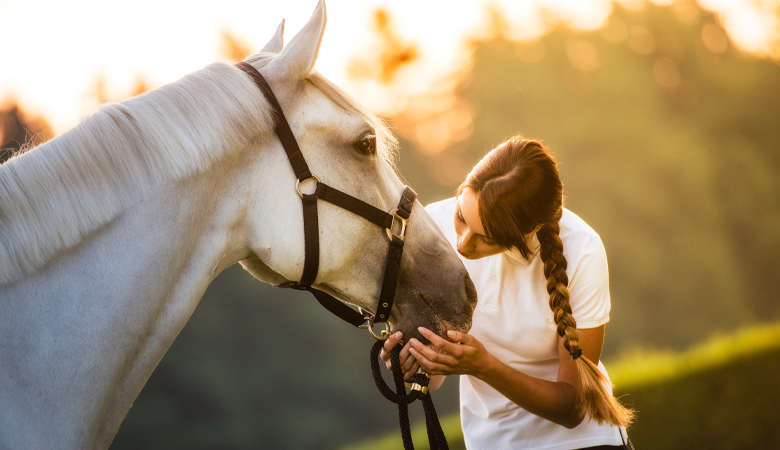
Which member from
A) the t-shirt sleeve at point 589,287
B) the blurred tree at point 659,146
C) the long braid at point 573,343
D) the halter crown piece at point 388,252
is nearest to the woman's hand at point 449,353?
the halter crown piece at point 388,252

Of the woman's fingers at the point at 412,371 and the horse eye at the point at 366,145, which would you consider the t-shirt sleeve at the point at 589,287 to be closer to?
the woman's fingers at the point at 412,371

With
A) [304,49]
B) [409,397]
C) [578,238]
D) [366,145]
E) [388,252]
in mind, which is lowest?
[409,397]

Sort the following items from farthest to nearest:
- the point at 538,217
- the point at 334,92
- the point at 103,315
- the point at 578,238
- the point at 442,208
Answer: the point at 442,208 < the point at 578,238 < the point at 538,217 < the point at 334,92 < the point at 103,315

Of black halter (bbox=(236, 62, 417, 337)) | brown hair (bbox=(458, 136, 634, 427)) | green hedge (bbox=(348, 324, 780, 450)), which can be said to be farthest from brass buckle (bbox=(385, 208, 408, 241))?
green hedge (bbox=(348, 324, 780, 450))

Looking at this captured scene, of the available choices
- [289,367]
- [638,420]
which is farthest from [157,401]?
[638,420]

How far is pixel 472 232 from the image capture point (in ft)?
6.65

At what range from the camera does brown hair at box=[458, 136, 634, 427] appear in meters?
1.95

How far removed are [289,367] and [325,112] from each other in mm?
14826

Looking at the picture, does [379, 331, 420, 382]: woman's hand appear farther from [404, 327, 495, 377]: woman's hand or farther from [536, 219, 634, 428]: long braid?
[536, 219, 634, 428]: long braid

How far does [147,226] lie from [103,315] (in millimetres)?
239

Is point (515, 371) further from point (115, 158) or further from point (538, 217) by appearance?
point (115, 158)

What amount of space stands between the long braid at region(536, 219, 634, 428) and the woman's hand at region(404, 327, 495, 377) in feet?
1.39

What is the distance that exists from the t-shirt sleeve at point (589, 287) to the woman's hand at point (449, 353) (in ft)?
1.84

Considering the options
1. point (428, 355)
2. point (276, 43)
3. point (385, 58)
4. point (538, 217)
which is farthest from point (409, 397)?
point (385, 58)
